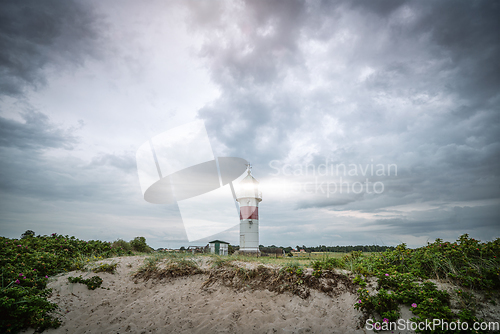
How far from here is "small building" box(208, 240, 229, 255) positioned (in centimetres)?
2424

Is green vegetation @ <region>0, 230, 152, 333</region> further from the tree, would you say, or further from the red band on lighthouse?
the red band on lighthouse

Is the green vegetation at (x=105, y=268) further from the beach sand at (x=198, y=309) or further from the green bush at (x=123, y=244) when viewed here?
the green bush at (x=123, y=244)

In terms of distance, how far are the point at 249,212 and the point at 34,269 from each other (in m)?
16.5

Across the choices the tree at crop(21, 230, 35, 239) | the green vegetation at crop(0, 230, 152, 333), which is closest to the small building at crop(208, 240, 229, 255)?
the green vegetation at crop(0, 230, 152, 333)

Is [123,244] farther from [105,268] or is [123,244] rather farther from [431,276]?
[431,276]

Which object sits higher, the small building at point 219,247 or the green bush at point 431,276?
the green bush at point 431,276

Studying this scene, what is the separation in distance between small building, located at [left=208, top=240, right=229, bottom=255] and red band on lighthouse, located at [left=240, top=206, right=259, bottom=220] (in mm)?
4044

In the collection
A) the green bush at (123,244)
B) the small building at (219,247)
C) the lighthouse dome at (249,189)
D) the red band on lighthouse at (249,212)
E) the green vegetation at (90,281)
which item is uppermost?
the lighthouse dome at (249,189)

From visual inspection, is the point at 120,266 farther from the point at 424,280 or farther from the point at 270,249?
the point at 270,249

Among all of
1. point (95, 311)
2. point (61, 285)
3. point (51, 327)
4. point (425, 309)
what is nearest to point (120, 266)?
point (61, 285)

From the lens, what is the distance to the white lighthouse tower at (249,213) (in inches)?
894

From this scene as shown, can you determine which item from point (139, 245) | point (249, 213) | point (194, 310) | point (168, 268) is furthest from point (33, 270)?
point (249, 213)

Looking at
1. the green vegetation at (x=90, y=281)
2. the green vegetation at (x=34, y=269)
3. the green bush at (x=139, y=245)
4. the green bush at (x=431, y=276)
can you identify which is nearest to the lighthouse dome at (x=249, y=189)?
the green bush at (x=139, y=245)

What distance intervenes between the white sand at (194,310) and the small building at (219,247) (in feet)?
52.7
